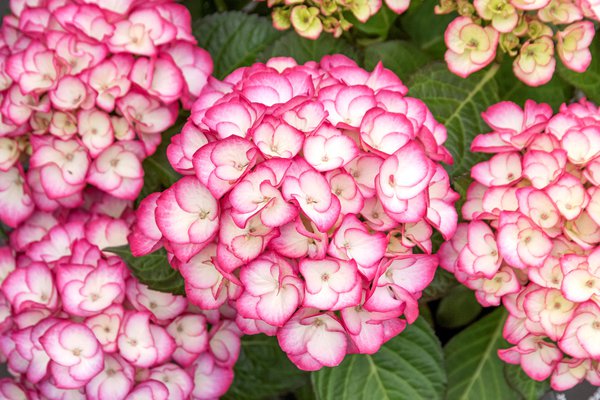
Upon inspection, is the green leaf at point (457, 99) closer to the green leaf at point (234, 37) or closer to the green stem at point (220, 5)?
the green leaf at point (234, 37)

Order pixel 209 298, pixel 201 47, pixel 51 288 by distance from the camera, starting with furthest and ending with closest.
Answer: pixel 201 47 → pixel 51 288 → pixel 209 298

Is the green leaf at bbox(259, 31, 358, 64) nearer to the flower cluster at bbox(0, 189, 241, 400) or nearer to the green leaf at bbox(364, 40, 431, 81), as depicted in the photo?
the green leaf at bbox(364, 40, 431, 81)

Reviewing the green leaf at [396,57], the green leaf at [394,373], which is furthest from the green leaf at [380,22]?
the green leaf at [394,373]

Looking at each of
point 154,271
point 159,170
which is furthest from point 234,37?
point 154,271

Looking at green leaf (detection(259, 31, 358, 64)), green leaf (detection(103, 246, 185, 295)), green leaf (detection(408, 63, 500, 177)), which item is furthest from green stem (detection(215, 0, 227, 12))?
green leaf (detection(103, 246, 185, 295))

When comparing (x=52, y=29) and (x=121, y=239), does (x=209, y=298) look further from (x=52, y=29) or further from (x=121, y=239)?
(x=52, y=29)

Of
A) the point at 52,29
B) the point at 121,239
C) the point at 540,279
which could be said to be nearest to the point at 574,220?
the point at 540,279
